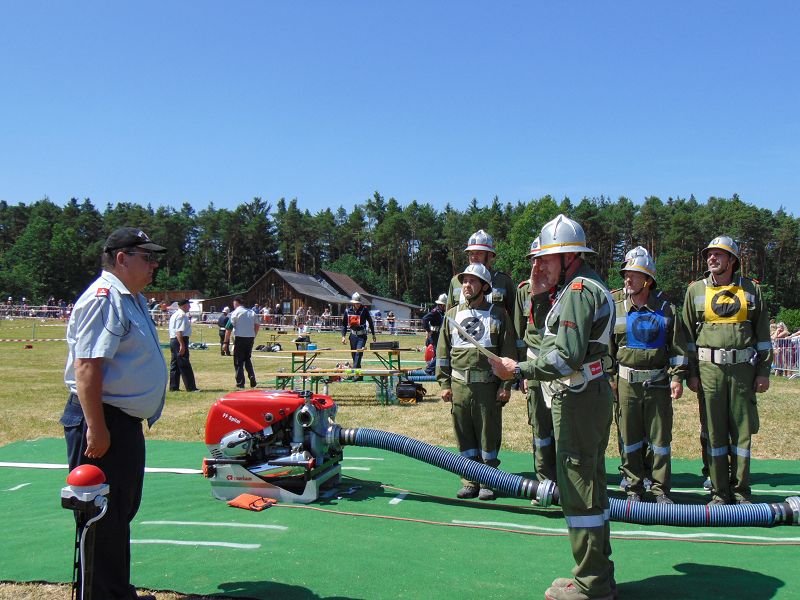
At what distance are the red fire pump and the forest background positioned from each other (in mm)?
62447

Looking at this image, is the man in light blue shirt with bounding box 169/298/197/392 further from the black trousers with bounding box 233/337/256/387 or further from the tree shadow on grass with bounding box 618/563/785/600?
the tree shadow on grass with bounding box 618/563/785/600

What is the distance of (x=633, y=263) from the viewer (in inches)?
242

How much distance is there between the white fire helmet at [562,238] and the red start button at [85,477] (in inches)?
106

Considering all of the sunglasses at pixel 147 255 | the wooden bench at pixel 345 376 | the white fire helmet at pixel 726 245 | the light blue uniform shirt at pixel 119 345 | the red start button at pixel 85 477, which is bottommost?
the wooden bench at pixel 345 376

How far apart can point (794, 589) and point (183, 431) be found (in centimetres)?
817

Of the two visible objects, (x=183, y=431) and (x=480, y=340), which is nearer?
(x=480, y=340)

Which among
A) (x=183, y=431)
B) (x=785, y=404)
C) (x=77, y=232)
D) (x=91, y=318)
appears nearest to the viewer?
(x=91, y=318)

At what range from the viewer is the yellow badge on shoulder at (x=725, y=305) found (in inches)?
234

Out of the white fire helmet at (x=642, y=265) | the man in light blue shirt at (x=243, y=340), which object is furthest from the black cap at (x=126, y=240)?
the man in light blue shirt at (x=243, y=340)

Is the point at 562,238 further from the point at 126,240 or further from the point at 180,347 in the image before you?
the point at 180,347

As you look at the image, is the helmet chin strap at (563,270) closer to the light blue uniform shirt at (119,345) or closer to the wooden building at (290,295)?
the light blue uniform shirt at (119,345)

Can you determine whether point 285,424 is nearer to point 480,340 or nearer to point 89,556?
point 480,340

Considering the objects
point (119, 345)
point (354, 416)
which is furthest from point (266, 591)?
point (354, 416)

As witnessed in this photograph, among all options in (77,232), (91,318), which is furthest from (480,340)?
(77,232)
